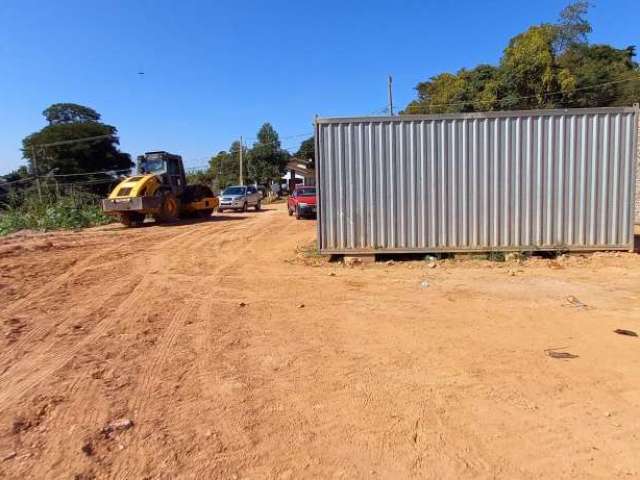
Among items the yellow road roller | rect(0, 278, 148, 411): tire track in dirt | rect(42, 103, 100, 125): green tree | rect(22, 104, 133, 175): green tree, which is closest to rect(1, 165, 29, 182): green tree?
rect(22, 104, 133, 175): green tree

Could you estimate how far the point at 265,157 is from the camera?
180 ft

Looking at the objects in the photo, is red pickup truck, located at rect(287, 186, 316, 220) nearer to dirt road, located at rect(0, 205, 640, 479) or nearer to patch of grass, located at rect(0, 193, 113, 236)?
patch of grass, located at rect(0, 193, 113, 236)

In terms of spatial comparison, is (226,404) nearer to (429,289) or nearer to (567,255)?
(429,289)

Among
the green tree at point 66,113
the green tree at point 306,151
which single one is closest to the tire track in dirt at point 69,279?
the green tree at point 66,113

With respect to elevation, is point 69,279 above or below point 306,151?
below

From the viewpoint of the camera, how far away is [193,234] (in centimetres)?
1608

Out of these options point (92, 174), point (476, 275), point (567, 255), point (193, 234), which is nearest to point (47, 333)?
A: point (476, 275)

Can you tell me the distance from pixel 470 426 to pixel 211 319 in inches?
143

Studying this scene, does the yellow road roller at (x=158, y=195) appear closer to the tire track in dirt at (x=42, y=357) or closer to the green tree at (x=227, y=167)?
the tire track in dirt at (x=42, y=357)

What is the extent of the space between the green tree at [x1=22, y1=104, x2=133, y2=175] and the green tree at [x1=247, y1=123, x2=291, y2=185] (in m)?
15.9

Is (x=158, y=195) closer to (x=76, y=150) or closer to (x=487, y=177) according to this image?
(x=487, y=177)

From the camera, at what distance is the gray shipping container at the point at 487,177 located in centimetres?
910

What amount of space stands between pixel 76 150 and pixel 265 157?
20.3m

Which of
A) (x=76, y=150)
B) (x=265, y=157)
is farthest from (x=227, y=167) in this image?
(x=76, y=150)
